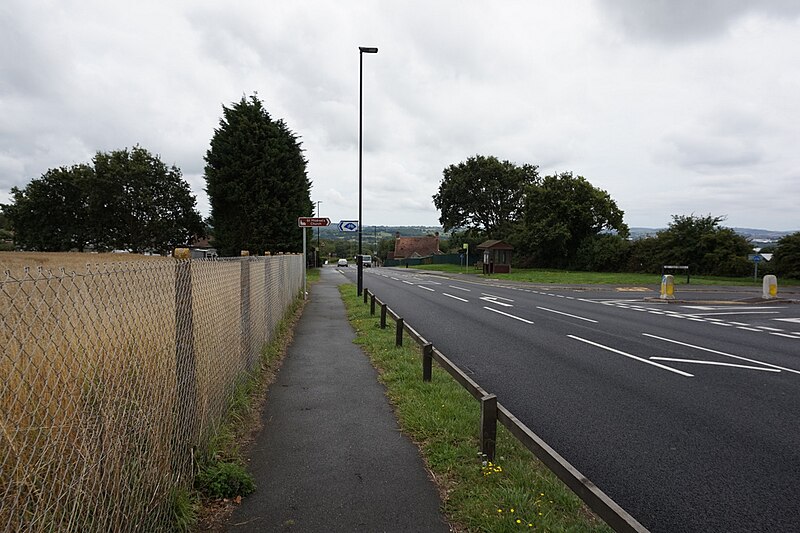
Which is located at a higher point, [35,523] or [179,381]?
[179,381]

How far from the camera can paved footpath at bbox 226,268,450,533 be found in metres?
3.32

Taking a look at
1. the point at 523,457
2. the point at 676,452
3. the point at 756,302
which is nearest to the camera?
the point at 523,457

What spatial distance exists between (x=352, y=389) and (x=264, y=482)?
2.74m

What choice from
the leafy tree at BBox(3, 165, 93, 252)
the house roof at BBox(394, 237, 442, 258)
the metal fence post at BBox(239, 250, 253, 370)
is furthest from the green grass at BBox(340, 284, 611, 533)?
the house roof at BBox(394, 237, 442, 258)

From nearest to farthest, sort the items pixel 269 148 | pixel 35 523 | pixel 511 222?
pixel 35 523 < pixel 269 148 < pixel 511 222

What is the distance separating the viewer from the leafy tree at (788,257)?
29656 mm

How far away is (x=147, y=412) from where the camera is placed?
2.94m

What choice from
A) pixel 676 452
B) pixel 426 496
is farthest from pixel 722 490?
pixel 426 496

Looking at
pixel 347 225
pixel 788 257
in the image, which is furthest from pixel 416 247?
pixel 347 225

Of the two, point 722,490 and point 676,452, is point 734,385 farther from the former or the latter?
point 722,490

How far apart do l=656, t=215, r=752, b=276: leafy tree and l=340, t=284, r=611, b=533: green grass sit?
3446cm

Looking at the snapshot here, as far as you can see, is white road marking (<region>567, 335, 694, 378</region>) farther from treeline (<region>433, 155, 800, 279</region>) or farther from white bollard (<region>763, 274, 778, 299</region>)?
treeline (<region>433, 155, 800, 279</region>)

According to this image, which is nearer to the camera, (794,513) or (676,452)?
(794,513)

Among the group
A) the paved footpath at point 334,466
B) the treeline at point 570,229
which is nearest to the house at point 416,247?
the treeline at point 570,229
